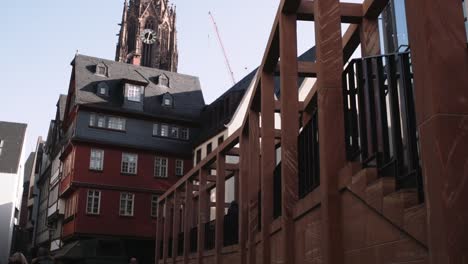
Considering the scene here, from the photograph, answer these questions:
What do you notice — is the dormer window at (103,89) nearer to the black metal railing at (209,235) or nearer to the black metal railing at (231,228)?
the black metal railing at (209,235)

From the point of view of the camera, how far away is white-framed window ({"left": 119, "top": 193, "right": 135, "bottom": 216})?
38125mm

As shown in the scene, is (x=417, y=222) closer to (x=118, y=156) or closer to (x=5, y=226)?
(x=118, y=156)

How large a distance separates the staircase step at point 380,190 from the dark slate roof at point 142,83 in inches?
1440

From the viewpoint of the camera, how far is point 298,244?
617 centimetres

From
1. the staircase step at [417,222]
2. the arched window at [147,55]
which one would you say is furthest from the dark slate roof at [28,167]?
the staircase step at [417,222]

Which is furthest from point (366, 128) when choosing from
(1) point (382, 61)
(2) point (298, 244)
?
(2) point (298, 244)

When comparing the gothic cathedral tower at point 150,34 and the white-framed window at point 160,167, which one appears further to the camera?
the gothic cathedral tower at point 150,34

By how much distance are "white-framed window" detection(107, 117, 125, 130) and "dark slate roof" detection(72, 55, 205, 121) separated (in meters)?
0.71

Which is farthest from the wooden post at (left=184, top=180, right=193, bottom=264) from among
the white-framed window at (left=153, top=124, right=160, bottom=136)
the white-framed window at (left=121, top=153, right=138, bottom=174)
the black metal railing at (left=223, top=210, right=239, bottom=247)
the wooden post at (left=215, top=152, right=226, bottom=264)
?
the white-framed window at (left=153, top=124, right=160, bottom=136)

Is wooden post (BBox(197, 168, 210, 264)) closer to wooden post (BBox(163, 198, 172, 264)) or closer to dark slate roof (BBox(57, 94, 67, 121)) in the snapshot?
wooden post (BBox(163, 198, 172, 264))

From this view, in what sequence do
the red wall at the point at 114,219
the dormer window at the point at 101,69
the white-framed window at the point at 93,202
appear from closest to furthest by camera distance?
the red wall at the point at 114,219
the white-framed window at the point at 93,202
the dormer window at the point at 101,69

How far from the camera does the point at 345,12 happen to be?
7.29m

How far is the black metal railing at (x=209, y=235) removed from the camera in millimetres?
15875

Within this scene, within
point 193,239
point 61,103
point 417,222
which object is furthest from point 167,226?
point 61,103
